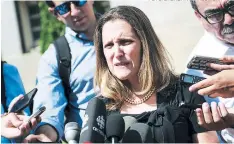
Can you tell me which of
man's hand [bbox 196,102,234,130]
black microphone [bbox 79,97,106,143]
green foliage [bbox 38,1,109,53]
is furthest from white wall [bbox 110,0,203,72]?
green foliage [bbox 38,1,109,53]

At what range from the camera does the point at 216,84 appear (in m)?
1.77

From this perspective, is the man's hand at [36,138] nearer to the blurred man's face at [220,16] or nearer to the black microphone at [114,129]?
the black microphone at [114,129]

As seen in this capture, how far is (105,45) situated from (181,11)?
0.34 metres

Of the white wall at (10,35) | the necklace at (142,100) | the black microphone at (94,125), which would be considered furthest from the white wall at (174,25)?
the white wall at (10,35)

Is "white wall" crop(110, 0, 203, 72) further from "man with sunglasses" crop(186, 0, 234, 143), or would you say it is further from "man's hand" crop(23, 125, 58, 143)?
"man's hand" crop(23, 125, 58, 143)

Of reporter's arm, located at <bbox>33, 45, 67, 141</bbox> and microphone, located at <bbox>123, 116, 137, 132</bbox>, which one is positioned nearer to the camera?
microphone, located at <bbox>123, 116, 137, 132</bbox>

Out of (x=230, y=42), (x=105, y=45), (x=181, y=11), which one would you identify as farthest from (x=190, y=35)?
(x=105, y=45)

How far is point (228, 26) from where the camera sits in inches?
72.8

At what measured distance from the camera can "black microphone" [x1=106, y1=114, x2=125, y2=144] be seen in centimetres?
154

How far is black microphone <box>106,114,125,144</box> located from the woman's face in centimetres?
31

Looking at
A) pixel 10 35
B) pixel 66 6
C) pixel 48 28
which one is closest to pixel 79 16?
pixel 66 6

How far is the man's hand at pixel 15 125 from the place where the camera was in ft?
6.65

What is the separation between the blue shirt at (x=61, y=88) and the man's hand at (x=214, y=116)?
0.55m

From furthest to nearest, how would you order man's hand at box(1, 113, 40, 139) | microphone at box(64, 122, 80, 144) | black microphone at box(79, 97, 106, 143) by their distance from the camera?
man's hand at box(1, 113, 40, 139)
microphone at box(64, 122, 80, 144)
black microphone at box(79, 97, 106, 143)
